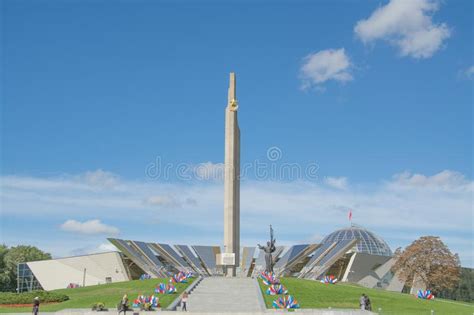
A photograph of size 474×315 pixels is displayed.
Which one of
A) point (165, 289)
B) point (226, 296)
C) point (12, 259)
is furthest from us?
point (12, 259)

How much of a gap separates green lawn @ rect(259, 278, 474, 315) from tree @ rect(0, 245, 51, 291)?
1414 inches

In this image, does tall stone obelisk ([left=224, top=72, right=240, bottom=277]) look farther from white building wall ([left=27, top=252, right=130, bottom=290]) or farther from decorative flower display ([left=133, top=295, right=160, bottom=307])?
decorative flower display ([left=133, top=295, right=160, bottom=307])

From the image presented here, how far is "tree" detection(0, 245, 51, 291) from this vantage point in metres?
56.3

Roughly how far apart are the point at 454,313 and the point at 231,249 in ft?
64.3

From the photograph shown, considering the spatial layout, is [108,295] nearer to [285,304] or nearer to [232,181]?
[285,304]

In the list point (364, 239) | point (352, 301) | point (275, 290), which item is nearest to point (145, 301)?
point (275, 290)

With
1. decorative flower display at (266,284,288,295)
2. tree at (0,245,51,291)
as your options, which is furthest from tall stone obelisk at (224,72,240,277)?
tree at (0,245,51,291)

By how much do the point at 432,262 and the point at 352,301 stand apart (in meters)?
16.0

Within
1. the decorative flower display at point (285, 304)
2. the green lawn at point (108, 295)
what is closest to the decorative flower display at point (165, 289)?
the green lawn at point (108, 295)

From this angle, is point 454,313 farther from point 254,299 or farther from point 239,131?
point 239,131

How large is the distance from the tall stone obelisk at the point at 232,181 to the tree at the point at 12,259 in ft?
92.1

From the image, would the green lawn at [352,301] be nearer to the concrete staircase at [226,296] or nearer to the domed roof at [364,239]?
the concrete staircase at [226,296]

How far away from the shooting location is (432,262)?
4116cm

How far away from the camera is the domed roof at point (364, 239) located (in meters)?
53.0
